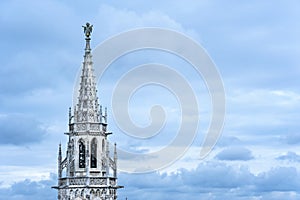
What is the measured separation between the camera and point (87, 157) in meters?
184

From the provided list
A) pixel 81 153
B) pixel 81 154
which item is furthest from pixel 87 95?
pixel 81 154

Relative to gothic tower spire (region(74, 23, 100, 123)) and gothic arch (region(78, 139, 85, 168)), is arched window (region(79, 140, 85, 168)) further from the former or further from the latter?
gothic tower spire (region(74, 23, 100, 123))

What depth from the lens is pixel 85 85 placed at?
18775cm

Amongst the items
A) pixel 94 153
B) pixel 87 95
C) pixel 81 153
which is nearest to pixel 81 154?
pixel 81 153

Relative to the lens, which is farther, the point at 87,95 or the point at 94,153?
the point at 87,95

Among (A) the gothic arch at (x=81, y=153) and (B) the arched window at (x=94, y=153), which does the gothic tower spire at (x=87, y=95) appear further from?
(A) the gothic arch at (x=81, y=153)

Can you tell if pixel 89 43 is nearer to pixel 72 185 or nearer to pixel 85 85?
pixel 85 85

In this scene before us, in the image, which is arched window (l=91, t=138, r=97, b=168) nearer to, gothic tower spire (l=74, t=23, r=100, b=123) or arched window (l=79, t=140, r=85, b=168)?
arched window (l=79, t=140, r=85, b=168)

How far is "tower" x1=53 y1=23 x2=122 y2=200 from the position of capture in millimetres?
184125

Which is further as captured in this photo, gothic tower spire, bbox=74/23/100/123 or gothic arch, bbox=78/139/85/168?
gothic tower spire, bbox=74/23/100/123

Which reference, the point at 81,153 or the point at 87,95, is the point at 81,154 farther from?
the point at 87,95

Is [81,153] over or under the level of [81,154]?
over

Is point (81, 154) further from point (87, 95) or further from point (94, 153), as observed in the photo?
point (87, 95)

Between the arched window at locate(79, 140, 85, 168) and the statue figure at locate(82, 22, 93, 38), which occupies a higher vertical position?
the statue figure at locate(82, 22, 93, 38)
